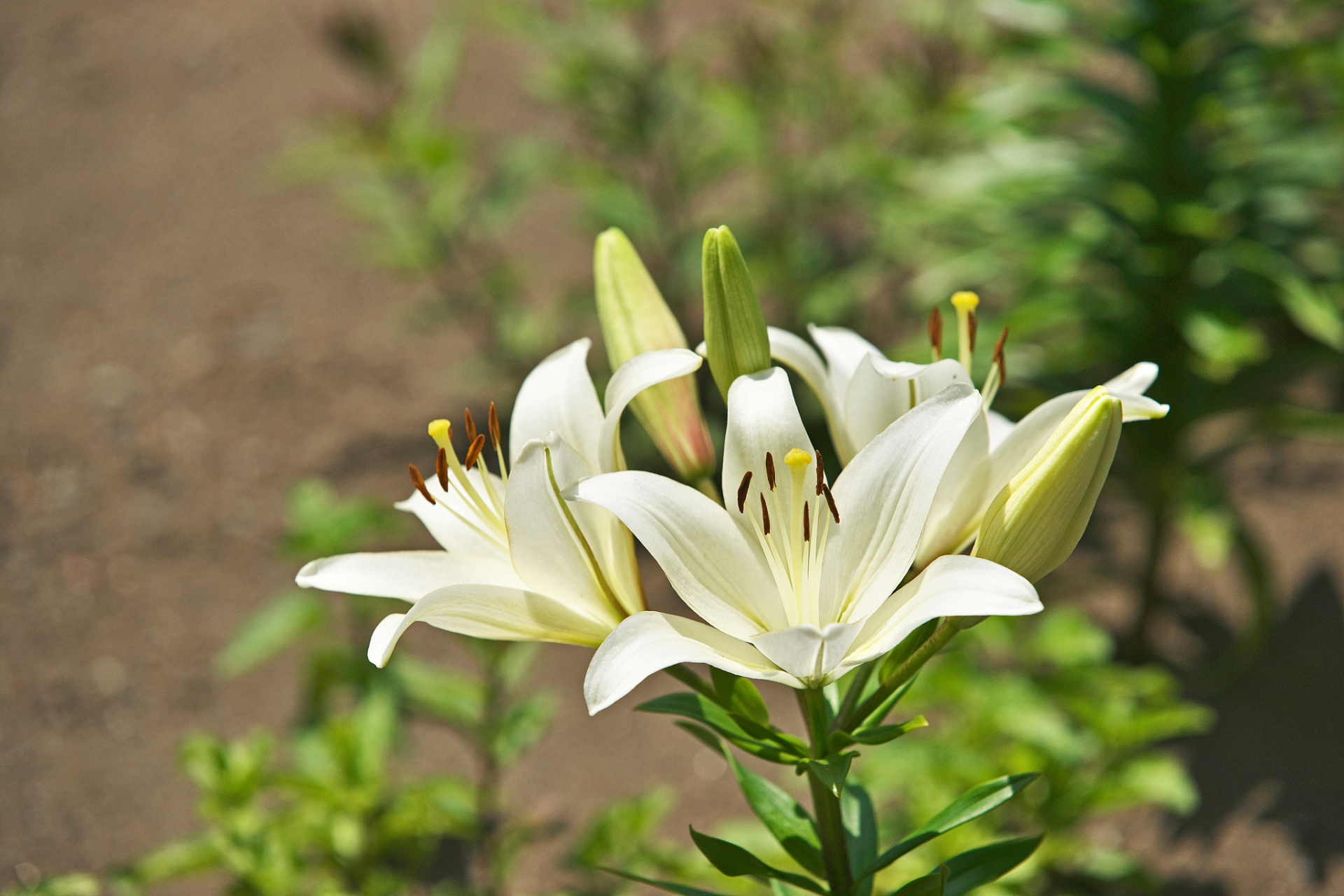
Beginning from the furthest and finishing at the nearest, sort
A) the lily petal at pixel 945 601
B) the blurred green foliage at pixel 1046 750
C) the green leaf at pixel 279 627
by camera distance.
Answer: the green leaf at pixel 279 627, the blurred green foliage at pixel 1046 750, the lily petal at pixel 945 601

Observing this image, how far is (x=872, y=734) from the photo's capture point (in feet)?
2.70

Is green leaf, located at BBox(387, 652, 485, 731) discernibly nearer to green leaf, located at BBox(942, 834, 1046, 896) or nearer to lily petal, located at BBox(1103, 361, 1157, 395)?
green leaf, located at BBox(942, 834, 1046, 896)

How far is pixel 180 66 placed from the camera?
4289mm

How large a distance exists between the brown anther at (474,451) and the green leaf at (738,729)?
0.26 m

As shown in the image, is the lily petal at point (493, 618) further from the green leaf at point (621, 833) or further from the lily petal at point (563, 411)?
the green leaf at point (621, 833)

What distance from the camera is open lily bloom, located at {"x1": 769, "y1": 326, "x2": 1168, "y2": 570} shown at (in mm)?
846

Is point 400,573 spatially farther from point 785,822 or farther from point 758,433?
point 785,822

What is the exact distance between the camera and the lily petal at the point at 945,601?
69cm

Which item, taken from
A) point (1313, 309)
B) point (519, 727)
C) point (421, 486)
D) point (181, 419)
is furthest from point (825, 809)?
point (181, 419)

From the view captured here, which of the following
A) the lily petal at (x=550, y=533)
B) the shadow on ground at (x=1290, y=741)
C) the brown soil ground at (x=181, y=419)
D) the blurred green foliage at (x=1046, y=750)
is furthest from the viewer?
the brown soil ground at (x=181, y=419)

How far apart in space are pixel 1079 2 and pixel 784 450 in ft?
5.20

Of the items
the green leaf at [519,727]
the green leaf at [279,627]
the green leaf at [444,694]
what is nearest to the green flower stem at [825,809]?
the green leaf at [519,727]

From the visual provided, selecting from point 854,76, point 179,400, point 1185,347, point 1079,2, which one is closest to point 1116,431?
point 1185,347

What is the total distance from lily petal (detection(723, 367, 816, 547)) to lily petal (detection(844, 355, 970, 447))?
0.06m
